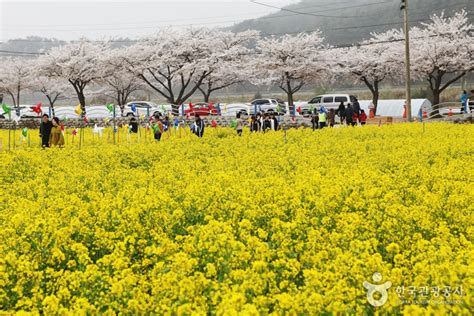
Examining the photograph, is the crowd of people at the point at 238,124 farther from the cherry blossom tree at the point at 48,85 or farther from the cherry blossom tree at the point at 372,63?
the cherry blossom tree at the point at 48,85

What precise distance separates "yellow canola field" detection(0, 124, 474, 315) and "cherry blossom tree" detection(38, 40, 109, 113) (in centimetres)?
4248

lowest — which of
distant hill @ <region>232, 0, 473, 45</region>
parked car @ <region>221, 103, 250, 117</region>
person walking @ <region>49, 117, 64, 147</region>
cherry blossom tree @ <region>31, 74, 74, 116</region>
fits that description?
person walking @ <region>49, 117, 64, 147</region>

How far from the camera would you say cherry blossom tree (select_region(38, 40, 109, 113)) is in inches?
2124

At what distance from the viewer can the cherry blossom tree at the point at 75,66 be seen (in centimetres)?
5394

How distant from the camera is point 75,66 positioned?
5391 cm

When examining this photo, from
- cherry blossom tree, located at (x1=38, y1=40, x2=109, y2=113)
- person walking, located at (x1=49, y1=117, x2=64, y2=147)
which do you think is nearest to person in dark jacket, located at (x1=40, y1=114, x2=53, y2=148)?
person walking, located at (x1=49, y1=117, x2=64, y2=147)

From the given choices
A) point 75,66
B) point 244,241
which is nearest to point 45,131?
point 244,241

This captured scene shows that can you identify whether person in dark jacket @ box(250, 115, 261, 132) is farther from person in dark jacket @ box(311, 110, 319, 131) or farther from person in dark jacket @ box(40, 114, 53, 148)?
person in dark jacket @ box(40, 114, 53, 148)

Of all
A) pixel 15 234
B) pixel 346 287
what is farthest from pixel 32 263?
pixel 346 287

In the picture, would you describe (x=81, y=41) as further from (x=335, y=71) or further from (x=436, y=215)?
(x=436, y=215)

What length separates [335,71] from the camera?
53500 millimetres

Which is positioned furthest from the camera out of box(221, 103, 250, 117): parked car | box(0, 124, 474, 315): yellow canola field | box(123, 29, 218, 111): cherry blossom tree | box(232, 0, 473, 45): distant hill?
box(232, 0, 473, 45): distant hill

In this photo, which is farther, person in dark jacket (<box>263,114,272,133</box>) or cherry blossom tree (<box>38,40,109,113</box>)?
cherry blossom tree (<box>38,40,109,113</box>)

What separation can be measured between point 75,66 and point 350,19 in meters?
77.0
